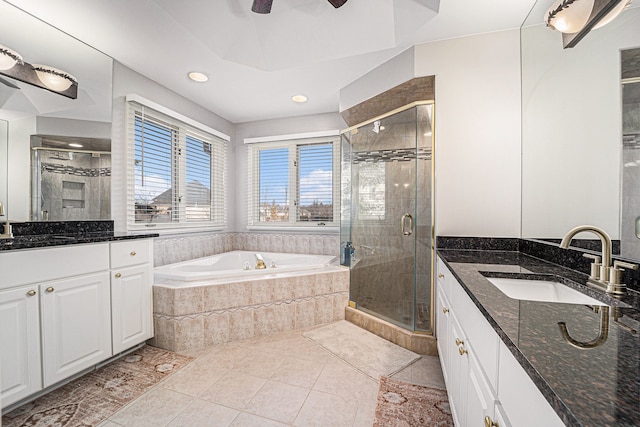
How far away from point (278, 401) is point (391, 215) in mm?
1753

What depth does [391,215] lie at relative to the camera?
262cm

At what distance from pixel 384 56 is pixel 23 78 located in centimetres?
257

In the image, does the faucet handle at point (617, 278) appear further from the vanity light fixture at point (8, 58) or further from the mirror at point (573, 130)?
the vanity light fixture at point (8, 58)

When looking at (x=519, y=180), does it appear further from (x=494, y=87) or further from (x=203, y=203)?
(x=203, y=203)

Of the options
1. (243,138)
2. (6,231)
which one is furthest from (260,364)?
(243,138)

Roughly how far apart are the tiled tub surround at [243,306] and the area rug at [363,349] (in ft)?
0.67

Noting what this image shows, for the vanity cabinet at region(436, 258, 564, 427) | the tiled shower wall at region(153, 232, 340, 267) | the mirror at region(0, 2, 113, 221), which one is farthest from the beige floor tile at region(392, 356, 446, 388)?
the mirror at region(0, 2, 113, 221)

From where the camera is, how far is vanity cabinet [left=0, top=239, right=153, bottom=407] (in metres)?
1.37

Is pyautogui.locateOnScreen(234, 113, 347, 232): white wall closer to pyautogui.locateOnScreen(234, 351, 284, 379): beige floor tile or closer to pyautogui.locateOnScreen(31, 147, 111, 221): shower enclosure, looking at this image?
pyautogui.locateOnScreen(31, 147, 111, 221): shower enclosure

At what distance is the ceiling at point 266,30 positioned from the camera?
1.76 meters

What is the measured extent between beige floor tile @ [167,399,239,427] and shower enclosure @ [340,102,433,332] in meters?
1.47

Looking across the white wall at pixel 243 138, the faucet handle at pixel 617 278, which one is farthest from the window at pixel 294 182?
the faucet handle at pixel 617 278

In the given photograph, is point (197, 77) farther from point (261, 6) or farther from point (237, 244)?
point (237, 244)

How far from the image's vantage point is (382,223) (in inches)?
106
